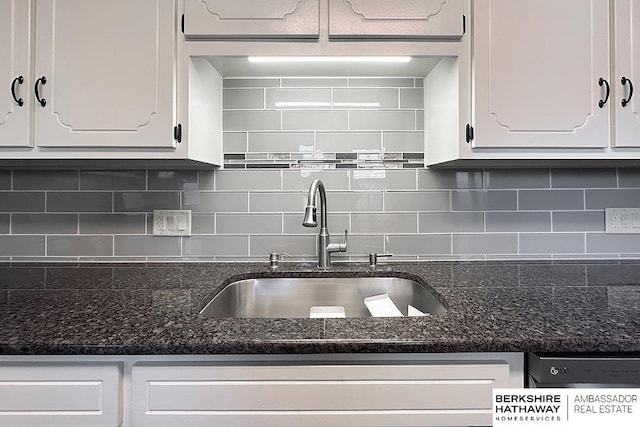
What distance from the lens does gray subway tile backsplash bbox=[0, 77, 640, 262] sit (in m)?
1.44

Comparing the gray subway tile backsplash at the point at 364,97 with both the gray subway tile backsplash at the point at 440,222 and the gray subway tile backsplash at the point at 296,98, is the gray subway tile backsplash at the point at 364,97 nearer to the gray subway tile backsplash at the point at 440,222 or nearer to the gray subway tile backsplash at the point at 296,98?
the gray subway tile backsplash at the point at 296,98

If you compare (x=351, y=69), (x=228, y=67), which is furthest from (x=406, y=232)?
(x=228, y=67)

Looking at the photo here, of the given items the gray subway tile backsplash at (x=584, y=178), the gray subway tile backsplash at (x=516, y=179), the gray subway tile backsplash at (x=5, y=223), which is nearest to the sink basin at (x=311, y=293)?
the gray subway tile backsplash at (x=516, y=179)

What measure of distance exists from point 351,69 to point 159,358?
109 centimetres

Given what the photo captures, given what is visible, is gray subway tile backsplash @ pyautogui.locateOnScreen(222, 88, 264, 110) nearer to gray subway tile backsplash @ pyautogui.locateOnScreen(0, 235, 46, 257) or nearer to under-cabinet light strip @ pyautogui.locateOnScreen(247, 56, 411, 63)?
under-cabinet light strip @ pyautogui.locateOnScreen(247, 56, 411, 63)

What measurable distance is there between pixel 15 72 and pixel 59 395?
3.18ft

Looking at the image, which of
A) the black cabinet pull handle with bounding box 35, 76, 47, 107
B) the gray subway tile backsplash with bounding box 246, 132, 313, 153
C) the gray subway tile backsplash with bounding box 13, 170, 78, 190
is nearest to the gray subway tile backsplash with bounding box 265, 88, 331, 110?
the gray subway tile backsplash with bounding box 246, 132, 313, 153

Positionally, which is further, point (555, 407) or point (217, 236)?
point (217, 236)

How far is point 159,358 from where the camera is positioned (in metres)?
0.72

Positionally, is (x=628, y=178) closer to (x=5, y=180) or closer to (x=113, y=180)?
(x=113, y=180)

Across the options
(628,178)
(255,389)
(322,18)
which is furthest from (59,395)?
(628,178)

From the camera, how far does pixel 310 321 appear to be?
787 mm

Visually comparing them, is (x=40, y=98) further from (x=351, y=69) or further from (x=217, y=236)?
(x=351, y=69)

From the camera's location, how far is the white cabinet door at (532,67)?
3.70 ft
